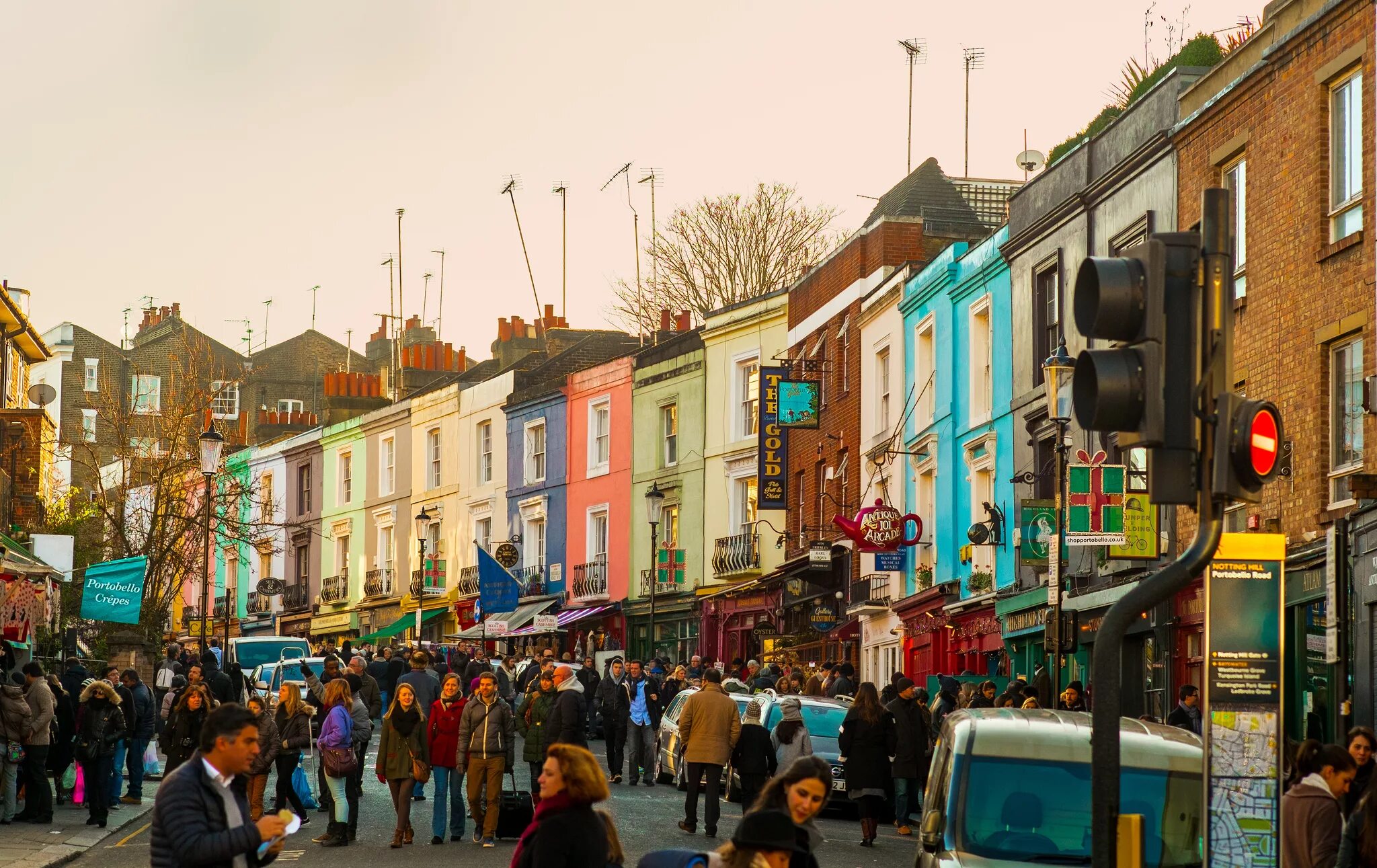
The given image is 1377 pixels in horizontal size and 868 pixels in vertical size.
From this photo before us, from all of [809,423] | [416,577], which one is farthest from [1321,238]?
[416,577]

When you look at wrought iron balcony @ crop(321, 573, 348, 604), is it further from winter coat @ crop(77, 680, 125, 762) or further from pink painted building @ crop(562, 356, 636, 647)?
winter coat @ crop(77, 680, 125, 762)

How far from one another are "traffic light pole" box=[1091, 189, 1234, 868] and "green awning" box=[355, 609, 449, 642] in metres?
52.1

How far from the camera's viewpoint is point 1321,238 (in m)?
21.3

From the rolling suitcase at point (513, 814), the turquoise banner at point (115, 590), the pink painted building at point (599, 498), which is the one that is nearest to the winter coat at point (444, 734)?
the rolling suitcase at point (513, 814)

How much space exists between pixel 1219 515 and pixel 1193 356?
0.51 meters

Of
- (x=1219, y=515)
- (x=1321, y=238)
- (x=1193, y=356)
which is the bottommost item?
(x=1219, y=515)

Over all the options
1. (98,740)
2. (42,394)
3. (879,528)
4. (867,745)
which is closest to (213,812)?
(98,740)

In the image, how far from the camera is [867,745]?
66.7 feet

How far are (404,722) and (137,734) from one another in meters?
5.22

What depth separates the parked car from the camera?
34.1 feet

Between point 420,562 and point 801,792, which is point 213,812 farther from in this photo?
point 420,562

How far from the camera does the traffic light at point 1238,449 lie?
5.87 meters

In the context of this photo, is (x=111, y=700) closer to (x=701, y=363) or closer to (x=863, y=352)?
(x=863, y=352)

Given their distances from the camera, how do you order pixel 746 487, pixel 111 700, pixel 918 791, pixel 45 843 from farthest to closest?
1. pixel 746 487
2. pixel 918 791
3. pixel 111 700
4. pixel 45 843
